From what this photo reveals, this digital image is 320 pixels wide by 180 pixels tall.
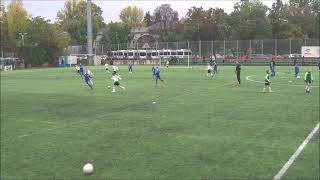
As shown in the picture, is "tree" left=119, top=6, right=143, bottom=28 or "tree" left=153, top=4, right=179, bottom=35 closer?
"tree" left=119, top=6, right=143, bottom=28

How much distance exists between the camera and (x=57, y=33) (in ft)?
338

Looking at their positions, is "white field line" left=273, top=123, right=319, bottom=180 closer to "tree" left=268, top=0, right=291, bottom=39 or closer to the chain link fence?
the chain link fence

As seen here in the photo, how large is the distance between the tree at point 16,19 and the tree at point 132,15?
40292 millimetres

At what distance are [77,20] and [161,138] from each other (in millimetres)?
117244

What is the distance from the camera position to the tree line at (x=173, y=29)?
10044 centimetres

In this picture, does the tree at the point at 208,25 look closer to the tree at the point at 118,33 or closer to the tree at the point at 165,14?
the tree at the point at 118,33

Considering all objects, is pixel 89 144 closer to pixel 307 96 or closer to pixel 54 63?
pixel 307 96

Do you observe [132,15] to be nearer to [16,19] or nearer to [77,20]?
[77,20]

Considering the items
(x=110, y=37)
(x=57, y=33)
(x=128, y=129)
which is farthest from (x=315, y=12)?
(x=128, y=129)

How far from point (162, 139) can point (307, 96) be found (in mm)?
14986

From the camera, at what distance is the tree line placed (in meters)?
100

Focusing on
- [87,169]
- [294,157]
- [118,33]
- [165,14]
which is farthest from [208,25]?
[87,169]

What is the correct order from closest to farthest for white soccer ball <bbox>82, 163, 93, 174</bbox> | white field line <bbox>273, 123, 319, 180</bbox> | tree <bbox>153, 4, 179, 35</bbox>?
white field line <bbox>273, 123, 319, 180</bbox> < white soccer ball <bbox>82, 163, 93, 174</bbox> < tree <bbox>153, 4, 179, 35</bbox>

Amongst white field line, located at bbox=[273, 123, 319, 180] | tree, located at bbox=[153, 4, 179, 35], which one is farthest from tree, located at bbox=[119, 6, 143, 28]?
white field line, located at bbox=[273, 123, 319, 180]
